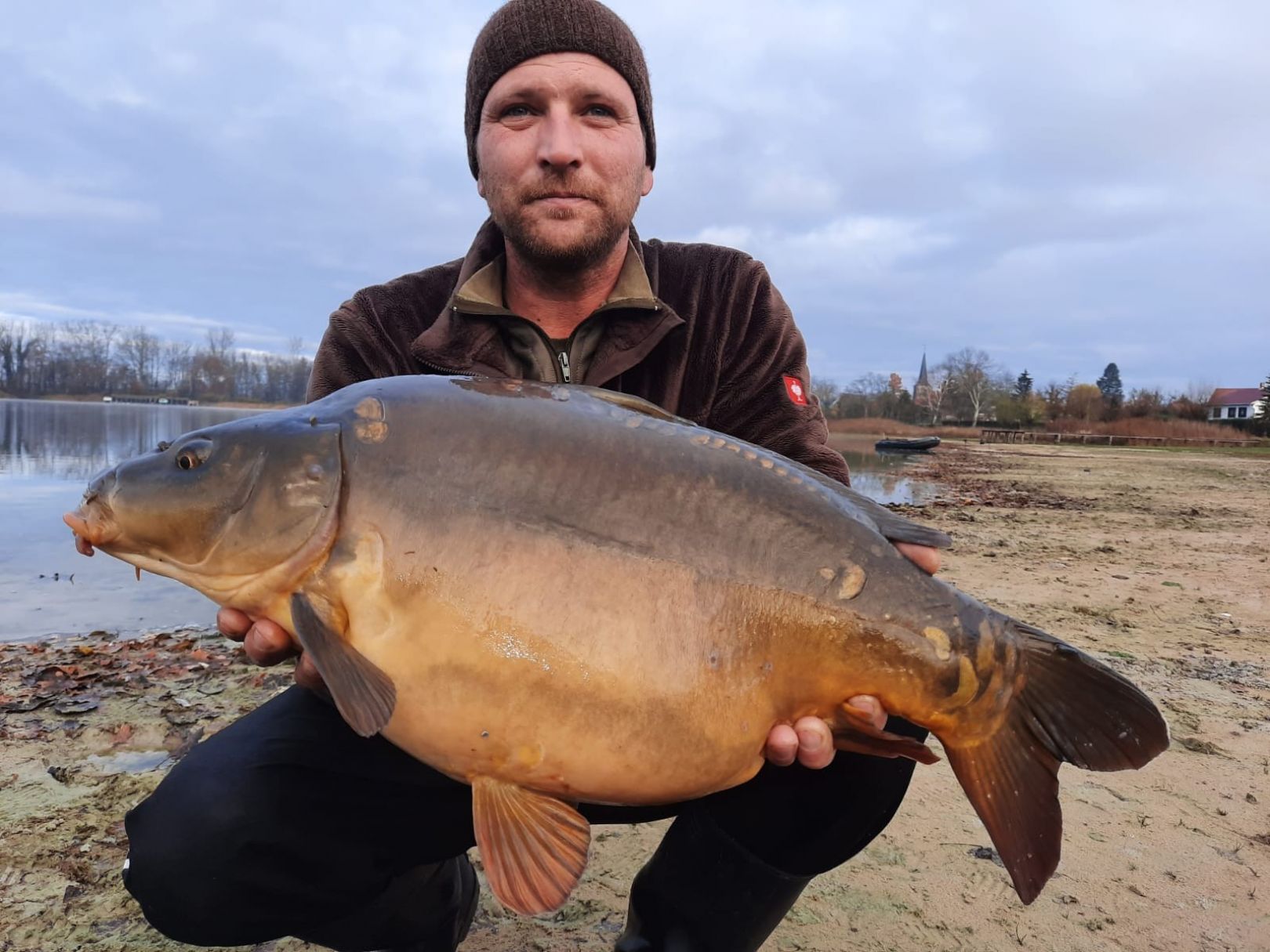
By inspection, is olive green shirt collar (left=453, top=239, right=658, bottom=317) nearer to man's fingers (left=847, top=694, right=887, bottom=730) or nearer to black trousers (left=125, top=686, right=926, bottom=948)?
black trousers (left=125, top=686, right=926, bottom=948)

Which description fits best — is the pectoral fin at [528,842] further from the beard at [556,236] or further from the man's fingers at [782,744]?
the beard at [556,236]

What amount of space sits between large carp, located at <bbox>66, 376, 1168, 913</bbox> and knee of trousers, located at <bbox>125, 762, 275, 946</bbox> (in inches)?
18.8

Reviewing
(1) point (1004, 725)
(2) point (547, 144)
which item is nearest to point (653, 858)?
(1) point (1004, 725)

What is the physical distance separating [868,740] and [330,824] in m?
1.20

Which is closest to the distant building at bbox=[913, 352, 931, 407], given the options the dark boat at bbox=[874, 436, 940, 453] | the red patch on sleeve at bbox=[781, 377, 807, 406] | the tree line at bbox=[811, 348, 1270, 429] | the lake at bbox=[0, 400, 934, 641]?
the tree line at bbox=[811, 348, 1270, 429]

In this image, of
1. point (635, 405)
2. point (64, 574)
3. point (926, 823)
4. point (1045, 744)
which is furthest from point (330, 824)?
point (64, 574)

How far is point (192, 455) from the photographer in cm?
166

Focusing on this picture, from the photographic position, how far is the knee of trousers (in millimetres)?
1719

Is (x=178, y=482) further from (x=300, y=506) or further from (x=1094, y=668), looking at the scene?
(x=1094, y=668)

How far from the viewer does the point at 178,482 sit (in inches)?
64.5

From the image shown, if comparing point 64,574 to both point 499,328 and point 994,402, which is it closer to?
point 499,328

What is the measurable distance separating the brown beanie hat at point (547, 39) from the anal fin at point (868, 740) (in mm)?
2203

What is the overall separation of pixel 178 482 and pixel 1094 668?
1926 millimetres

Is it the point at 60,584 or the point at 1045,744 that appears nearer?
the point at 1045,744
